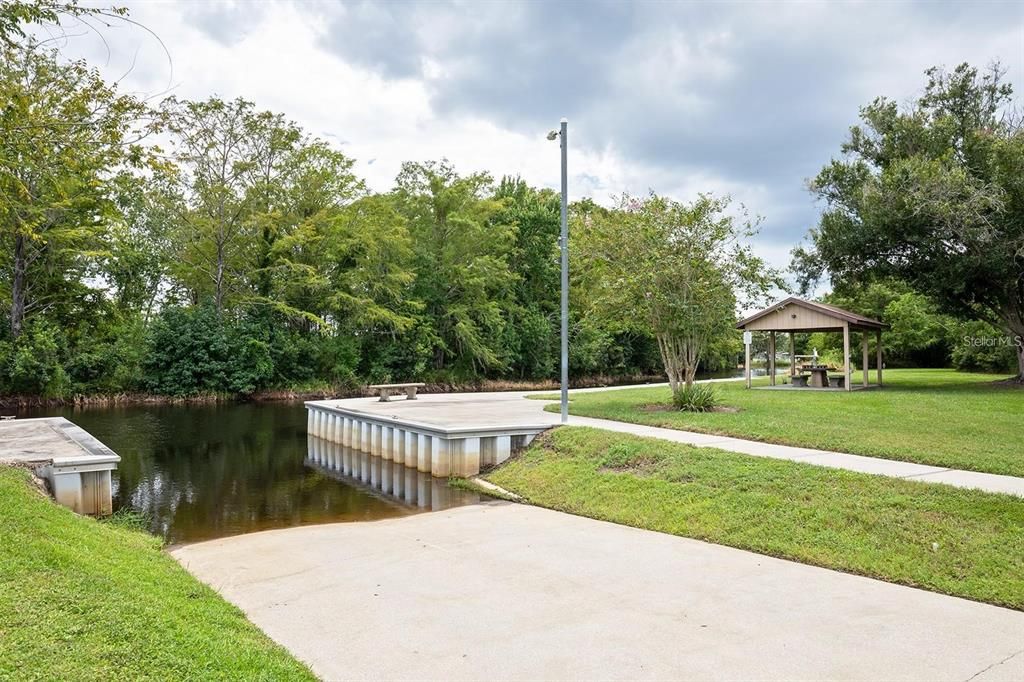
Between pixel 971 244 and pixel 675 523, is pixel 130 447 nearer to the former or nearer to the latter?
pixel 675 523

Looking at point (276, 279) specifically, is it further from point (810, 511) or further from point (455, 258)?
point (810, 511)

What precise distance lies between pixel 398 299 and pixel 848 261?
18708 millimetres

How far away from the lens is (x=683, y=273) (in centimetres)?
1355

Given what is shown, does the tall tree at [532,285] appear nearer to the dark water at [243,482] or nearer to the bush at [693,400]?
the dark water at [243,482]

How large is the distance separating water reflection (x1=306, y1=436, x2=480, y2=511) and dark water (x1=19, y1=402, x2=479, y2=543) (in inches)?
0.7

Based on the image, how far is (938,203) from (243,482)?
1747 centimetres

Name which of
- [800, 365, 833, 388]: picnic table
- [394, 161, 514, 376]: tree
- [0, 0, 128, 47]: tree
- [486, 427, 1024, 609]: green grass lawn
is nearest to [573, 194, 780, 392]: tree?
[486, 427, 1024, 609]: green grass lawn

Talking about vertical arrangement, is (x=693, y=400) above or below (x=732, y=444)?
above

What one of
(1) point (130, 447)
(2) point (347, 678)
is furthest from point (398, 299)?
(2) point (347, 678)

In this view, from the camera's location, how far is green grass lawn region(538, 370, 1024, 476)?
333 inches

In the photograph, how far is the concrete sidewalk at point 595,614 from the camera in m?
3.77

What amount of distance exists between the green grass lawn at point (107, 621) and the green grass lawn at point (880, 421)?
25.6 feet

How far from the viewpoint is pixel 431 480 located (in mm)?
11148

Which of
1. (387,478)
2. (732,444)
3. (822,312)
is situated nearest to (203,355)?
(387,478)
